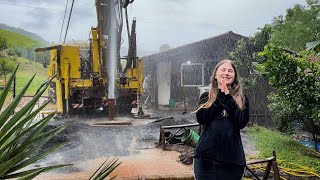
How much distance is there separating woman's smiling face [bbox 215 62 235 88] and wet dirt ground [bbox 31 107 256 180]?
2.15 metres

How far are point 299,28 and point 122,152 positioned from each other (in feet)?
30.9

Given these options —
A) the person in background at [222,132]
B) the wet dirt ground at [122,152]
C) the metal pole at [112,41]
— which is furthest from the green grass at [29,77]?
the metal pole at [112,41]

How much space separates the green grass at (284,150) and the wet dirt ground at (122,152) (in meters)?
0.31

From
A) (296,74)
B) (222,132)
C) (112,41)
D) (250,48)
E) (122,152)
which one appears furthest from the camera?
(250,48)

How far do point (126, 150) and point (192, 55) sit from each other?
40.8 feet

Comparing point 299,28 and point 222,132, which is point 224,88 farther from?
point 299,28

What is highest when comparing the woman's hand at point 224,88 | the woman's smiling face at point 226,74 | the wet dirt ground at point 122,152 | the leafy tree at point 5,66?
the leafy tree at point 5,66

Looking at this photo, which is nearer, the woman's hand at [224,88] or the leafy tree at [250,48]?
the woman's hand at [224,88]

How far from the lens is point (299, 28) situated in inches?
521

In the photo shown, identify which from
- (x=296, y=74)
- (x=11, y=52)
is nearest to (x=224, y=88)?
(x=296, y=74)

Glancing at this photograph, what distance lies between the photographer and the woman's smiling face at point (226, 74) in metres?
2.76

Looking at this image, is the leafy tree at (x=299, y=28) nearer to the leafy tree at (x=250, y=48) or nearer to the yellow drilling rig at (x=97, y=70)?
the leafy tree at (x=250, y=48)

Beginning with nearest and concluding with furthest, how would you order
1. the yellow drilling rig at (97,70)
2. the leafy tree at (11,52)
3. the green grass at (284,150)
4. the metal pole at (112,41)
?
the green grass at (284,150) → the yellow drilling rig at (97,70) → the metal pole at (112,41) → the leafy tree at (11,52)

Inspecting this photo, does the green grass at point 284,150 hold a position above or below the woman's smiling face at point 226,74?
below
